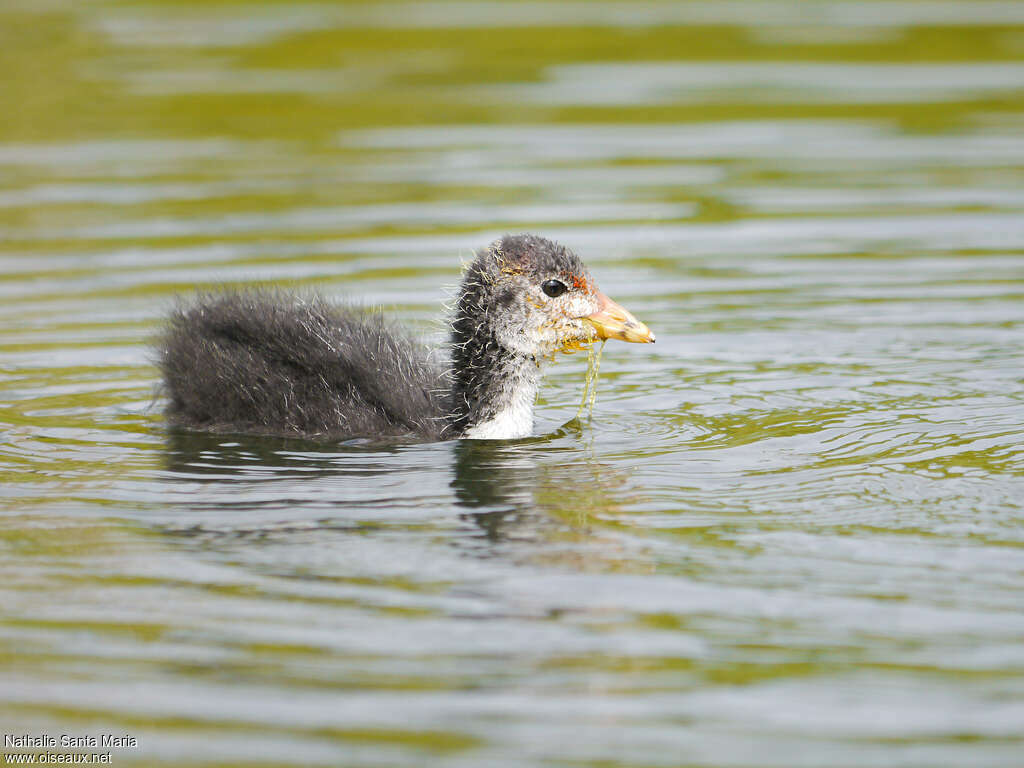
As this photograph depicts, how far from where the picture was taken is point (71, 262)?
12.8 meters

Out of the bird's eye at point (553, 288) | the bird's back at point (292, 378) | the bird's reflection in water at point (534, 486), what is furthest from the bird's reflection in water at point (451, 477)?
the bird's eye at point (553, 288)

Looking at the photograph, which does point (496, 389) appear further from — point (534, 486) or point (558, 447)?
point (534, 486)

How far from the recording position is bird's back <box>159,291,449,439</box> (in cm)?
864

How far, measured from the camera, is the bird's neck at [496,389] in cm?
846

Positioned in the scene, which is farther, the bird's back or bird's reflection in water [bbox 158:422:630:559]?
the bird's back

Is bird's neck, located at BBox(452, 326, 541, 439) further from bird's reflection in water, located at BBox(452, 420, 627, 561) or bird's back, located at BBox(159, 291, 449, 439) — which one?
bird's back, located at BBox(159, 291, 449, 439)

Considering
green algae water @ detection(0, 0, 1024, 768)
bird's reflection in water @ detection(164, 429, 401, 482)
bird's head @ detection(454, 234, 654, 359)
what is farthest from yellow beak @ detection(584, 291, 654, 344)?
bird's reflection in water @ detection(164, 429, 401, 482)

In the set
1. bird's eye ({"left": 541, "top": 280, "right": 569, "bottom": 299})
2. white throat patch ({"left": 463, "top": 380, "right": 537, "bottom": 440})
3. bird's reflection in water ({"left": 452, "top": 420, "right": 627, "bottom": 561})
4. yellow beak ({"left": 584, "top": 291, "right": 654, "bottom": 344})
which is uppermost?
bird's eye ({"left": 541, "top": 280, "right": 569, "bottom": 299})

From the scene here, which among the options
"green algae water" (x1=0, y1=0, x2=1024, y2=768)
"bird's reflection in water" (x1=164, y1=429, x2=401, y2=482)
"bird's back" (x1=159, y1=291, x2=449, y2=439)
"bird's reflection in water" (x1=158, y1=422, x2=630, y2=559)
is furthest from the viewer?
"bird's back" (x1=159, y1=291, x2=449, y2=439)

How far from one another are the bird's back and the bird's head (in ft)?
1.84

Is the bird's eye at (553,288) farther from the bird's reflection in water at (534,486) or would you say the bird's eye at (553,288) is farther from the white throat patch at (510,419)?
the bird's reflection in water at (534,486)

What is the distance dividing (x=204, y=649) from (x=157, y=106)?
12.9m

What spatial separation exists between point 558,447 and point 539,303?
72cm

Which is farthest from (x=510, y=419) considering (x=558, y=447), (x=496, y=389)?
(x=558, y=447)
